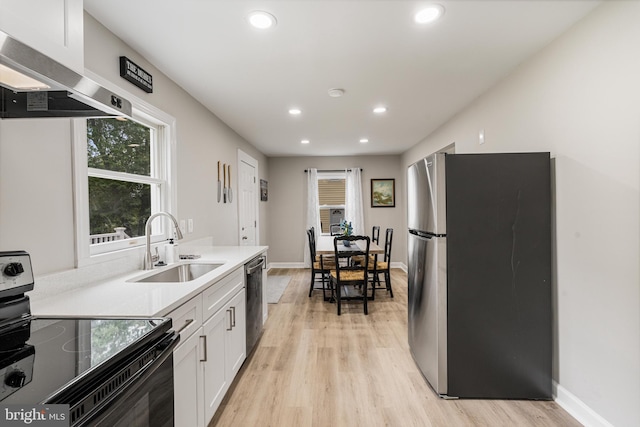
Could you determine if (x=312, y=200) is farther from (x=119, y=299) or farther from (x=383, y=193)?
(x=119, y=299)

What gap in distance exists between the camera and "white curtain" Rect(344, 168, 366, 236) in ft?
21.7

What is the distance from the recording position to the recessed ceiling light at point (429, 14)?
1733 millimetres

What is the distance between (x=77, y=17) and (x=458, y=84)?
110 inches

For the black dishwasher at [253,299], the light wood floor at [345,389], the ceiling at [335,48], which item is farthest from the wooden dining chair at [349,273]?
the ceiling at [335,48]

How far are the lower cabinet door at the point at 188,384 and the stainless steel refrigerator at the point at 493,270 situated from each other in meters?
1.55

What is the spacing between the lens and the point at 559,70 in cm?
204

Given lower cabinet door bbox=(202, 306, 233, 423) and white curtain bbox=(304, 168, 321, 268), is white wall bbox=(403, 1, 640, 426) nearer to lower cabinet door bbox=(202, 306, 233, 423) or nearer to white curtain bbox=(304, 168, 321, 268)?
lower cabinet door bbox=(202, 306, 233, 423)

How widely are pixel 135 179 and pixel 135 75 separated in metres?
0.72

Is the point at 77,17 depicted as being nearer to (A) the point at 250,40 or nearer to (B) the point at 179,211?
(A) the point at 250,40

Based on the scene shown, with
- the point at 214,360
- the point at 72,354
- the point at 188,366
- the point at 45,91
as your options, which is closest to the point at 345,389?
the point at 214,360

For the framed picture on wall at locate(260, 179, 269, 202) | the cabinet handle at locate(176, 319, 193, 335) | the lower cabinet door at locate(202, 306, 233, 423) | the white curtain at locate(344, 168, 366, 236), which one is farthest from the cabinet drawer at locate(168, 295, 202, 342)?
the white curtain at locate(344, 168, 366, 236)

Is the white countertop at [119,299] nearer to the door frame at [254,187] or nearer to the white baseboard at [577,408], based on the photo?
the white baseboard at [577,408]

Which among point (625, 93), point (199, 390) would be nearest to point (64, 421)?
point (199, 390)

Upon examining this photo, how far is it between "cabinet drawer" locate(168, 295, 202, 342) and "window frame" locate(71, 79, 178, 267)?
701mm
